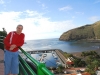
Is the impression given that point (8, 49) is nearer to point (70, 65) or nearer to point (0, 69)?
point (0, 69)

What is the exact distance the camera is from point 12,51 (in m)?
3.76

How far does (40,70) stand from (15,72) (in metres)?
1.74

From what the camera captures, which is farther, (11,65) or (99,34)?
(99,34)

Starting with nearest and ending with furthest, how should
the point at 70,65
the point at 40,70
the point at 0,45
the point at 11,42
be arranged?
the point at 40,70 < the point at 11,42 < the point at 0,45 < the point at 70,65

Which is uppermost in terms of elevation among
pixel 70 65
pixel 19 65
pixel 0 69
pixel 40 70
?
pixel 40 70

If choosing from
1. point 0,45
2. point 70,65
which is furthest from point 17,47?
point 70,65

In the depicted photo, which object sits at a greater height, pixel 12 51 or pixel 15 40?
pixel 15 40

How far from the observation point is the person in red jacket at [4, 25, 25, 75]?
12.2 ft

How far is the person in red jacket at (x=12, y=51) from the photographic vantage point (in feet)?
12.2

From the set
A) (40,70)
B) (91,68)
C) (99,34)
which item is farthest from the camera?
(99,34)

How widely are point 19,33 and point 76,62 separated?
39585 mm

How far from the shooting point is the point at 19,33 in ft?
12.4

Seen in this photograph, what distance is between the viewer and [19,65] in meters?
4.11

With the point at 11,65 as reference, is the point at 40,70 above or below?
above
